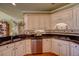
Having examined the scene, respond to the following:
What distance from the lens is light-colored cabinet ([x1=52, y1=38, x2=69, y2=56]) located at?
5.67 feet

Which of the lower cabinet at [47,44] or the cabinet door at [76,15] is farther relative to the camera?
the lower cabinet at [47,44]

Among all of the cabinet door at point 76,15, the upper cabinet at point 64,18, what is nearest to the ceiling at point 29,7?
the upper cabinet at point 64,18

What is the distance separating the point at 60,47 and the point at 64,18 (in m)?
0.41

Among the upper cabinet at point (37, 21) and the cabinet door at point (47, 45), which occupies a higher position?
the upper cabinet at point (37, 21)

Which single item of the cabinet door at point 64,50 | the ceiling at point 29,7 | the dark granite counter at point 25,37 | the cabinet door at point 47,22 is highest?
the ceiling at point 29,7

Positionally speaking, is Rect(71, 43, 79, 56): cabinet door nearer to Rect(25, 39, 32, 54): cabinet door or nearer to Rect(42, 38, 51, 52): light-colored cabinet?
Rect(42, 38, 51, 52): light-colored cabinet

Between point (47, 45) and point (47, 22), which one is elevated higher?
point (47, 22)

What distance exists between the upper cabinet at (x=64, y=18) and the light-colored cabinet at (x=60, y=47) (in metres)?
0.22

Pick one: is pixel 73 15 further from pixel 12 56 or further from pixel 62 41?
pixel 12 56

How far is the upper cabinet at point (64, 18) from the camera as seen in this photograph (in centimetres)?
169

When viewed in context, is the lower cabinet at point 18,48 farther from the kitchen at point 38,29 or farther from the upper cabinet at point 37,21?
the upper cabinet at point 37,21

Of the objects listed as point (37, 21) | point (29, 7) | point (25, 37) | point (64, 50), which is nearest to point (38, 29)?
point (37, 21)

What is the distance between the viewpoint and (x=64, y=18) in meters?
1.73

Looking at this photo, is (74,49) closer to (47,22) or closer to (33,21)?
(47,22)
